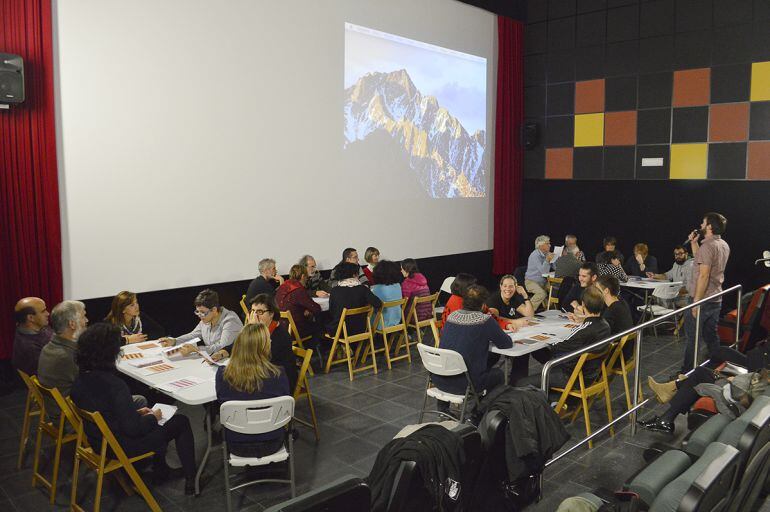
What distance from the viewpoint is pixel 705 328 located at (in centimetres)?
605

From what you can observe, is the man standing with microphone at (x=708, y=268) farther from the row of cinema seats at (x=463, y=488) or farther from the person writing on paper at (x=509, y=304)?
the row of cinema seats at (x=463, y=488)

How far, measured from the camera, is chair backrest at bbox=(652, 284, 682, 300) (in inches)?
286

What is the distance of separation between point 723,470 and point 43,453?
4349mm

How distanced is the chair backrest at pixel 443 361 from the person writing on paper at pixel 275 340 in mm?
901

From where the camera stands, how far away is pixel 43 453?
14.8ft

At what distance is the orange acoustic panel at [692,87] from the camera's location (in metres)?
8.80

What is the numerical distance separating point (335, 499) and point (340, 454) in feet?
8.10

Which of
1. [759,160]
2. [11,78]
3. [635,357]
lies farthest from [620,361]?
[11,78]

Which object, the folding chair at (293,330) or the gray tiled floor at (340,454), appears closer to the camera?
the gray tiled floor at (340,454)

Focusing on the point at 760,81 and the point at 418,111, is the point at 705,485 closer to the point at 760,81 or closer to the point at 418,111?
the point at 418,111

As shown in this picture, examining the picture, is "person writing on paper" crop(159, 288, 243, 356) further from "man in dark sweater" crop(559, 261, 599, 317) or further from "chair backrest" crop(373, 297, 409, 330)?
"man in dark sweater" crop(559, 261, 599, 317)

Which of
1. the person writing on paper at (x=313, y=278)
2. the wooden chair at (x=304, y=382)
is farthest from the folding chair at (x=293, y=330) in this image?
the wooden chair at (x=304, y=382)

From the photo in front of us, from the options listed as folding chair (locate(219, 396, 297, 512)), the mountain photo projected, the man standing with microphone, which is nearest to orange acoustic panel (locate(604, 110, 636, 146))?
the mountain photo projected

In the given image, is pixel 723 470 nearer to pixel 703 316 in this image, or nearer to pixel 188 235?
pixel 703 316
